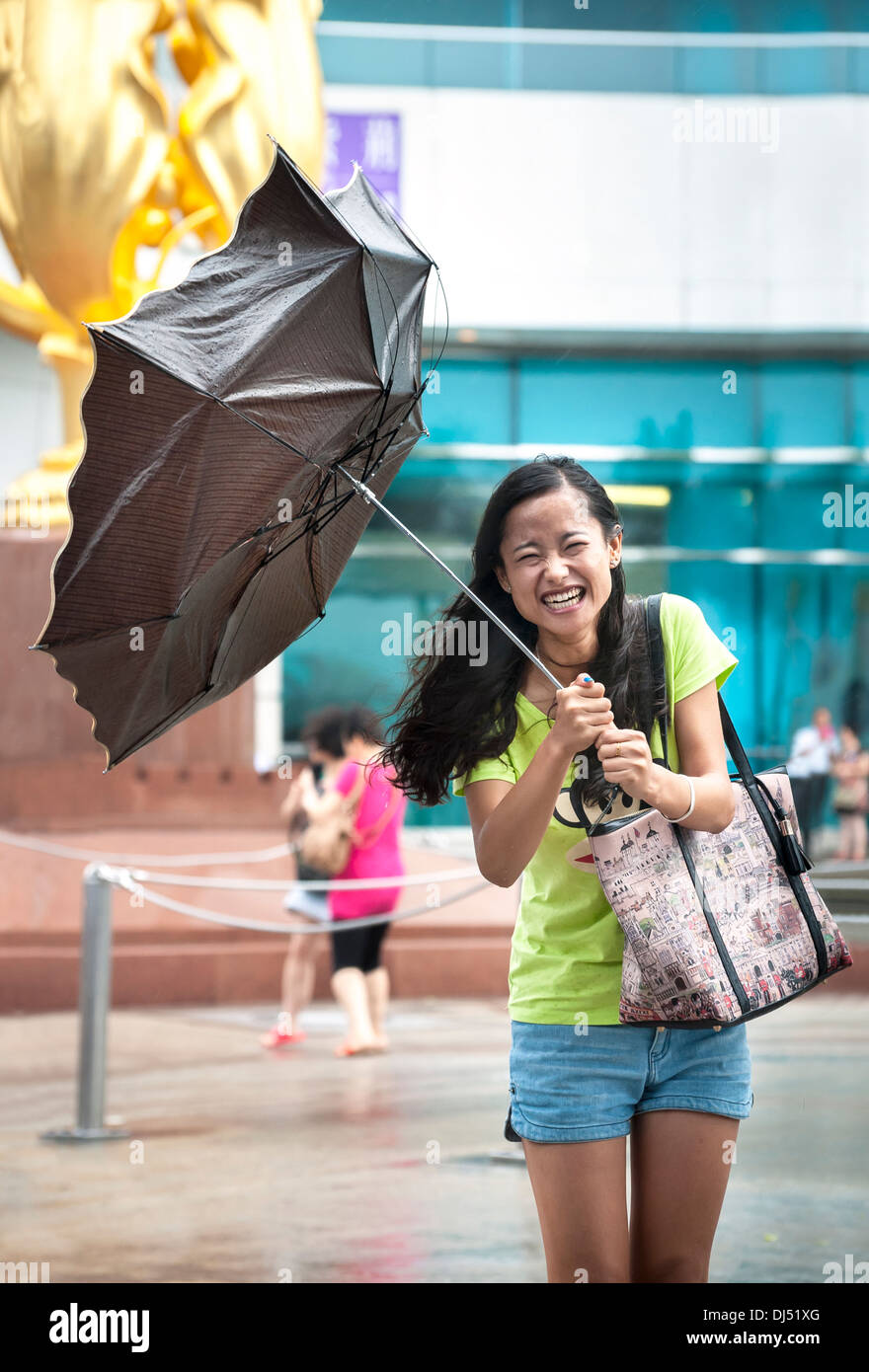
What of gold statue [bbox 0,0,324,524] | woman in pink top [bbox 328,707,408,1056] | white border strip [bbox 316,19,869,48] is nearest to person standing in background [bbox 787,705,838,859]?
woman in pink top [bbox 328,707,408,1056]

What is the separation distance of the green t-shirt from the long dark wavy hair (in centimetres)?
4

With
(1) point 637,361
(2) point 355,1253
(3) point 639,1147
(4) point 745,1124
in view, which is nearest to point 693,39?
(1) point 637,361

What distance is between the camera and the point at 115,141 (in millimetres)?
9828

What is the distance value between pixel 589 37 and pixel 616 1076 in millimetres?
18116

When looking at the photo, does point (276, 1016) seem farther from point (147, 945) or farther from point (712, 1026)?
point (712, 1026)

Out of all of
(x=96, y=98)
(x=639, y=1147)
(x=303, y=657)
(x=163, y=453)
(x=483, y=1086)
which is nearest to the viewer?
(x=639, y=1147)

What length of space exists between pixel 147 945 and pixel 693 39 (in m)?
14.2

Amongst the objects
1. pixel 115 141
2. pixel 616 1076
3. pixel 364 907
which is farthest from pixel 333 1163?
pixel 115 141

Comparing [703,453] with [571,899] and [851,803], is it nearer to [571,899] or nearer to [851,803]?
[851,803]

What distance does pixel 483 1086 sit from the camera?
280 inches

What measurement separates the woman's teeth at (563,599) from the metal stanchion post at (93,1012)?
3.98m

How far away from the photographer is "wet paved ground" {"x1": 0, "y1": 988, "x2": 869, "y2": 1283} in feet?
15.0

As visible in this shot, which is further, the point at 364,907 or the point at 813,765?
the point at 813,765
